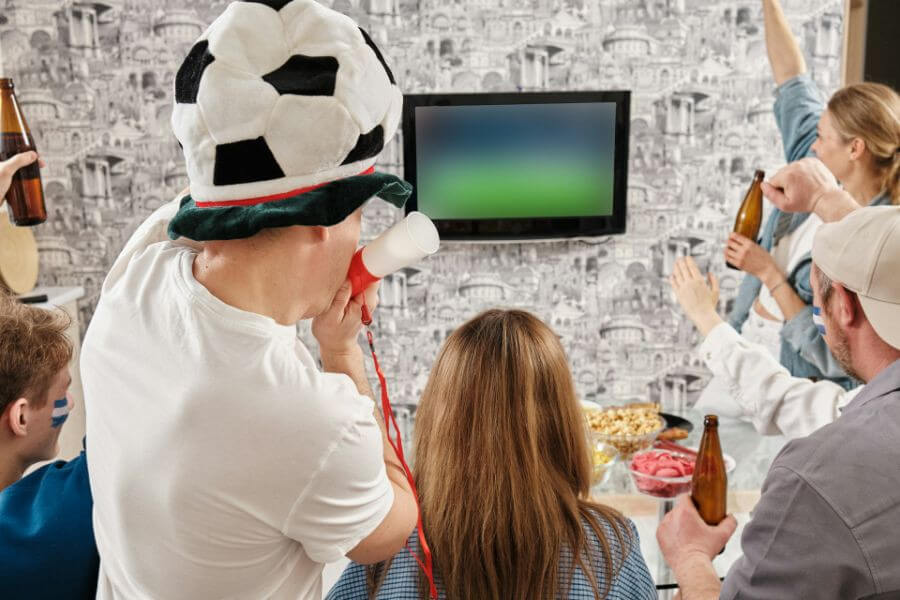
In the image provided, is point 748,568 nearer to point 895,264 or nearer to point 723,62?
point 895,264

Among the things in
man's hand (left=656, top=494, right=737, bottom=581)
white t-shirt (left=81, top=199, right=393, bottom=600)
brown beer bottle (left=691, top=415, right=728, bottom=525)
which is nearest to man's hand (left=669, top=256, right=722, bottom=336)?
brown beer bottle (left=691, top=415, right=728, bottom=525)

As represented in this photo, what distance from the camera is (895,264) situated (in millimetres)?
Answer: 1214

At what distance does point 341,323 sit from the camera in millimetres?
1083

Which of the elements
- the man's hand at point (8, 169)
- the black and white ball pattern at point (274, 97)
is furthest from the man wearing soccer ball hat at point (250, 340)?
the man's hand at point (8, 169)

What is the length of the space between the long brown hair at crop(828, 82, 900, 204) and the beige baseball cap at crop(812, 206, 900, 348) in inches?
45.0

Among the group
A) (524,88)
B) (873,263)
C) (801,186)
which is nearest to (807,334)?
(801,186)

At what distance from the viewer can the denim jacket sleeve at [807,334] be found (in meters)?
2.12

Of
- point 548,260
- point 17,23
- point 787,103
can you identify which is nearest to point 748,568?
point 787,103

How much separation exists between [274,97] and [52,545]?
0.78 metres

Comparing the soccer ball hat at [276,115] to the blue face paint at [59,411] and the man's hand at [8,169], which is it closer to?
the blue face paint at [59,411]

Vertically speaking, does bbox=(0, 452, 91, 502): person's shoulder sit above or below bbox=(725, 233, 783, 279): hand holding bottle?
below

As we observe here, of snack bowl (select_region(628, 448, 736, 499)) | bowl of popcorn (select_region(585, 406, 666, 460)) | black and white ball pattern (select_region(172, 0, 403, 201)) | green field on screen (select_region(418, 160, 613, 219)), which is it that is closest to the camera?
black and white ball pattern (select_region(172, 0, 403, 201))

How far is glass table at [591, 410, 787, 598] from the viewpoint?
1.75m

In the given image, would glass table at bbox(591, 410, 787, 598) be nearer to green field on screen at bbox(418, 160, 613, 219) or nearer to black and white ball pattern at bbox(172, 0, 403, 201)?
black and white ball pattern at bbox(172, 0, 403, 201)
